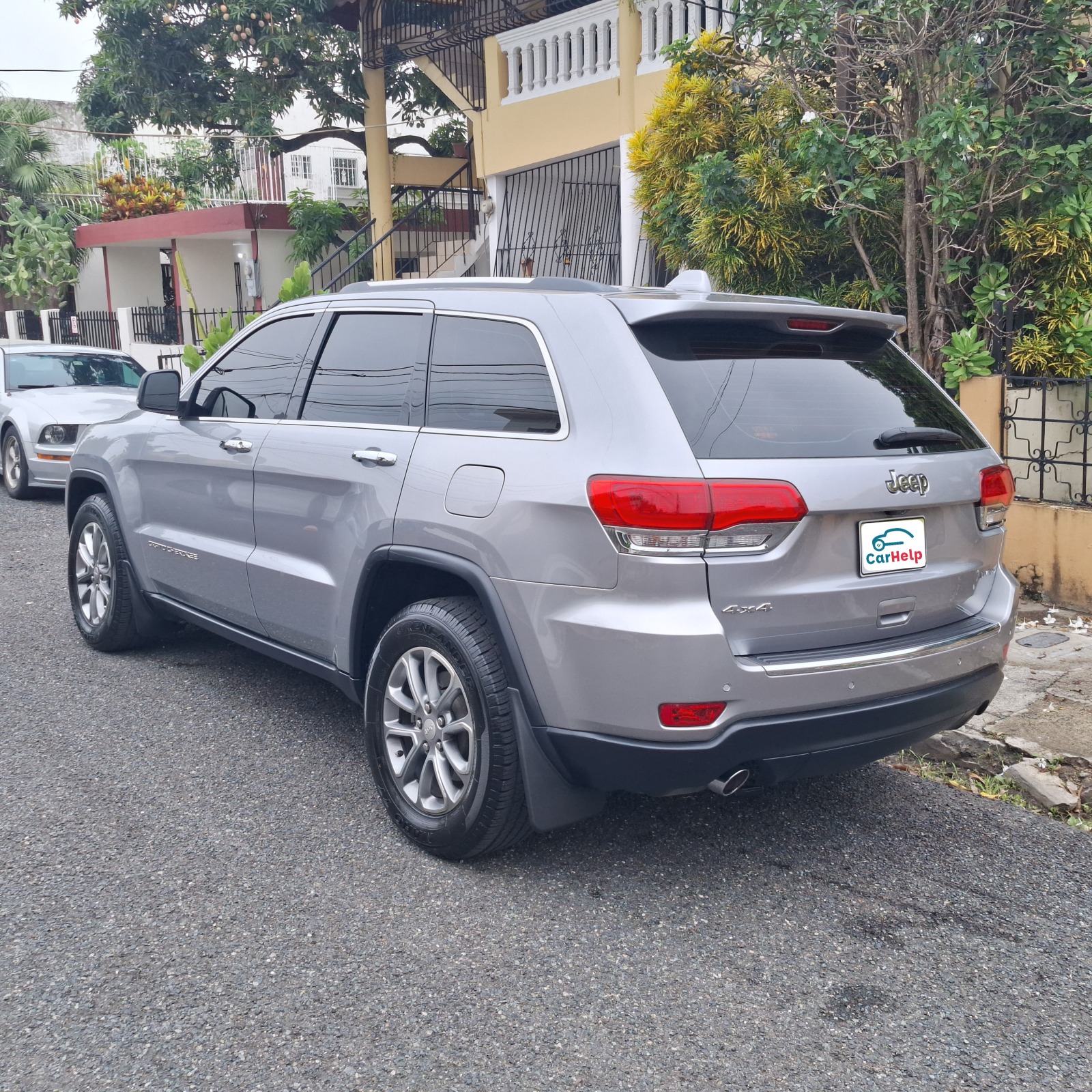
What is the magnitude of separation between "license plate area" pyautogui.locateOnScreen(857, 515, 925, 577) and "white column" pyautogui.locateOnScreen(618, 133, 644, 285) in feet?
29.1

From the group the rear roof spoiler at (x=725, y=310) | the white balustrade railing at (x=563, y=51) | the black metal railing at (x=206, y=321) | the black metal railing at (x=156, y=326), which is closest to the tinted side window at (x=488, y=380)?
the rear roof spoiler at (x=725, y=310)

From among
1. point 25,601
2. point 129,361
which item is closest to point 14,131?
point 129,361

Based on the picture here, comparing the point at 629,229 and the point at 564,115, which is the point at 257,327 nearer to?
the point at 629,229

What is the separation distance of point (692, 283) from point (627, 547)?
137 cm

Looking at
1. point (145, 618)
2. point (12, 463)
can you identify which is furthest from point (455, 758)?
point (12, 463)

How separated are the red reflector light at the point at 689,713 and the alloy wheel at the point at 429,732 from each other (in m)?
0.66

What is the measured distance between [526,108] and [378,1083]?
12880 millimetres

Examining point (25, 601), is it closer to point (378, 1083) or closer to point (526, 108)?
point (378, 1083)

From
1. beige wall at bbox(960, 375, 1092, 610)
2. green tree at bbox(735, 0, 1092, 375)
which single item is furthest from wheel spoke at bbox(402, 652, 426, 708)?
green tree at bbox(735, 0, 1092, 375)

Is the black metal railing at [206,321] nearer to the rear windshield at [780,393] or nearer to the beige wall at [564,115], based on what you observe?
the beige wall at [564,115]

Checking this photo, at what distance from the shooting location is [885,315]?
12.6 feet

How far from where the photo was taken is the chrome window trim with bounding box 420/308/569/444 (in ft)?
11.1

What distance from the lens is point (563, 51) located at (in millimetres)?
13281

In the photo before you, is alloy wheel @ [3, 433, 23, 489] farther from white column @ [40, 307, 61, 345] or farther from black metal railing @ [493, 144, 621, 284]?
white column @ [40, 307, 61, 345]
